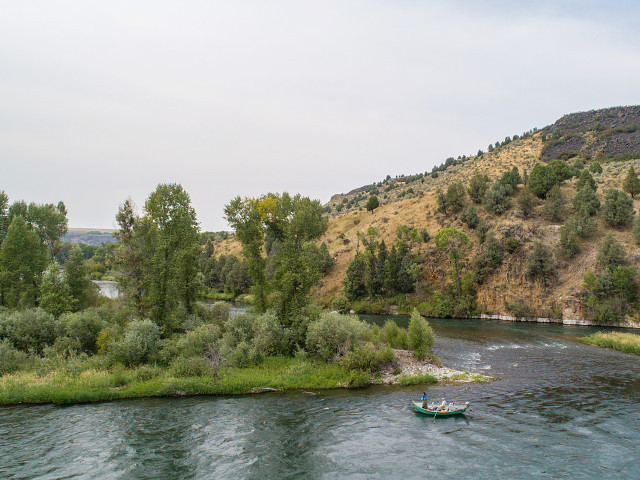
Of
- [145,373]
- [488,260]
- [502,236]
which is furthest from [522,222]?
[145,373]

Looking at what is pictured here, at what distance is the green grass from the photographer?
27656mm

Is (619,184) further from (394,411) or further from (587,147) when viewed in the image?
(394,411)

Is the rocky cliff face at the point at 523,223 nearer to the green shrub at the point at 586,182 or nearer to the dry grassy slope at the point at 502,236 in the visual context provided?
the dry grassy slope at the point at 502,236

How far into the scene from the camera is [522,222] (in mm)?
81688

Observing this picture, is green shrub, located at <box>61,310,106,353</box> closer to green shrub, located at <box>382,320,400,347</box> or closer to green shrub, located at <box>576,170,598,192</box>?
green shrub, located at <box>382,320,400,347</box>

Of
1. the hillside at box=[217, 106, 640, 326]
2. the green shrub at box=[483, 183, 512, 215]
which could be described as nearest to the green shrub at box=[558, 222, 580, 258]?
the hillside at box=[217, 106, 640, 326]

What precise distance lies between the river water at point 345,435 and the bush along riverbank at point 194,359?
1.47 meters

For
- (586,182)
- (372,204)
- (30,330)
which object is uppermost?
(372,204)

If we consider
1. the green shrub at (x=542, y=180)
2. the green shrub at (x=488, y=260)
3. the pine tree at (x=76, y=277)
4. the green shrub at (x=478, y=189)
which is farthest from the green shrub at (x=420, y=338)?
the green shrub at (x=542, y=180)

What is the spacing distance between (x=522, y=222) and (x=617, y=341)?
136 ft

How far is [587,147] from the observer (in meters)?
123

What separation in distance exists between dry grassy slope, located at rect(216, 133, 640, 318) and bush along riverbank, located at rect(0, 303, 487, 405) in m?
40.9

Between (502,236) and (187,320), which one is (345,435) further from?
(502,236)

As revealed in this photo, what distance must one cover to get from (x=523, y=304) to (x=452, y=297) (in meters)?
12.6
